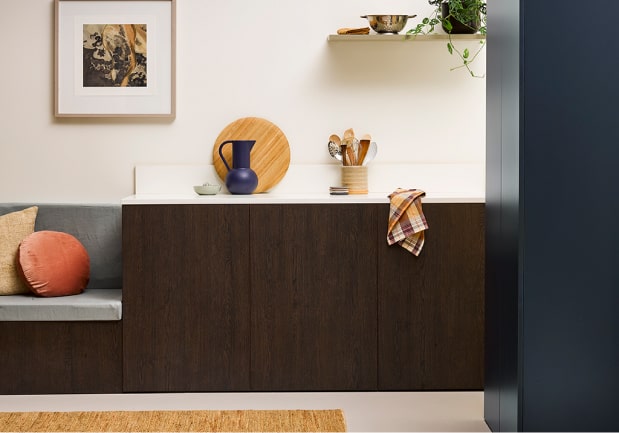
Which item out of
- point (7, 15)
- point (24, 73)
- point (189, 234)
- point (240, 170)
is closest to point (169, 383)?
point (189, 234)

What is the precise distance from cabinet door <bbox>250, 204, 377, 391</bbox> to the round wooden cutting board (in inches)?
22.0

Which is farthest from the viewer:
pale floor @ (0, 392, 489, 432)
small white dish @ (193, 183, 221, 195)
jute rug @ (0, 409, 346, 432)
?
small white dish @ (193, 183, 221, 195)

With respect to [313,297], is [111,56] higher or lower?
higher

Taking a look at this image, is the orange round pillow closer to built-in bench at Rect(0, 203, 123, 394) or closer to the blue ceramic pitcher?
built-in bench at Rect(0, 203, 123, 394)

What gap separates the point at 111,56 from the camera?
429cm

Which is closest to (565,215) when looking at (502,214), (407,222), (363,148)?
(502,214)

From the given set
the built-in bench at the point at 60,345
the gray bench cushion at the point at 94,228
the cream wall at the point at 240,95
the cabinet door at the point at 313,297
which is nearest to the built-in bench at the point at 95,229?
the gray bench cushion at the point at 94,228

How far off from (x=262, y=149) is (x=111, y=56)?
2.96 feet

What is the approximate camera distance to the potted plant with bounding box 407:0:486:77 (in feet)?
13.5

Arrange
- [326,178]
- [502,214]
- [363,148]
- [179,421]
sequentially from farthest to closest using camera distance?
[326,178], [363,148], [179,421], [502,214]

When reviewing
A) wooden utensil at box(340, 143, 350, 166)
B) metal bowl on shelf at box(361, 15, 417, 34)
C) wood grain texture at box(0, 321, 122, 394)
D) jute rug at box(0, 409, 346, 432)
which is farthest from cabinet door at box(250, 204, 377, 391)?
metal bowl on shelf at box(361, 15, 417, 34)

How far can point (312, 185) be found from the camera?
4.34 meters

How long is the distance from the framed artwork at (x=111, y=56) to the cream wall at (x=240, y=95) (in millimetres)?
63

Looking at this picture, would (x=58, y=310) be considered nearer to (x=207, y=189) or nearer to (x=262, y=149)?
(x=207, y=189)
